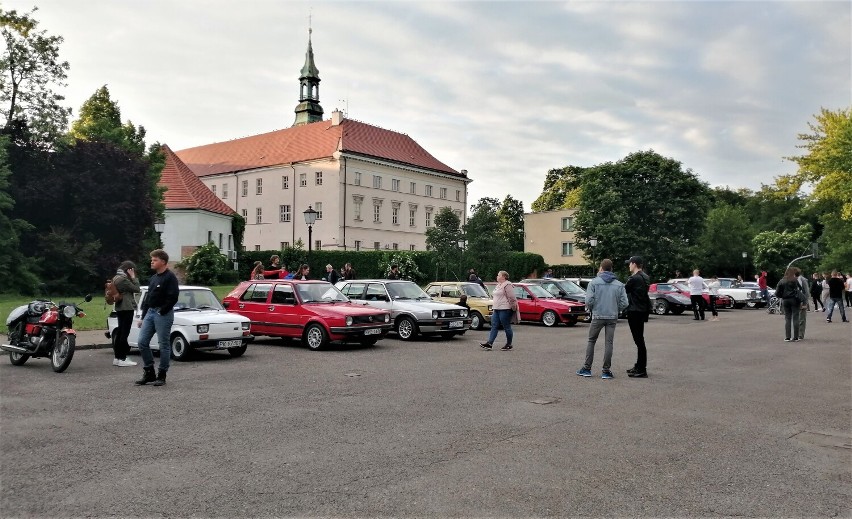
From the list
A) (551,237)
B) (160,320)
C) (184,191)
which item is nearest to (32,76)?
(184,191)

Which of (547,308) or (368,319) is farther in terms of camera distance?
(547,308)

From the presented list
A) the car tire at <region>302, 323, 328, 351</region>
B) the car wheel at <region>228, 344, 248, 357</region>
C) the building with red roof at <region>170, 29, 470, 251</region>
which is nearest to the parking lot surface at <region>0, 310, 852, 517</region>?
the car wheel at <region>228, 344, 248, 357</region>

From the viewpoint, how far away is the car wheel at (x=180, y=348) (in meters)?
13.3

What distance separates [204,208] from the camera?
189ft

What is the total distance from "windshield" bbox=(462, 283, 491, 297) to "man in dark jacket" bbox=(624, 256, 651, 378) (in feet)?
37.3

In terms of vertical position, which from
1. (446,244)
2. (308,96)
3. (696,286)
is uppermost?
(308,96)

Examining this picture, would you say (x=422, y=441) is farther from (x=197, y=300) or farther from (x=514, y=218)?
(x=514, y=218)

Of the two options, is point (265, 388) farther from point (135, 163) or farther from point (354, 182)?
point (354, 182)

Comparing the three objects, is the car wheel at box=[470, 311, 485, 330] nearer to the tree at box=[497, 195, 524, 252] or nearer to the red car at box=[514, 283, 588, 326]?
the red car at box=[514, 283, 588, 326]

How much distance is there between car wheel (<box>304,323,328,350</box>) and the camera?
51.1 ft

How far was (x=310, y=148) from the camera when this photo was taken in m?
77.4

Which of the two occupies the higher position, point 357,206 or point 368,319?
point 357,206

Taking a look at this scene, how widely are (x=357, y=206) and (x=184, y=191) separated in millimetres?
21215

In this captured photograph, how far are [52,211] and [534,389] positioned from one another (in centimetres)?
3420
